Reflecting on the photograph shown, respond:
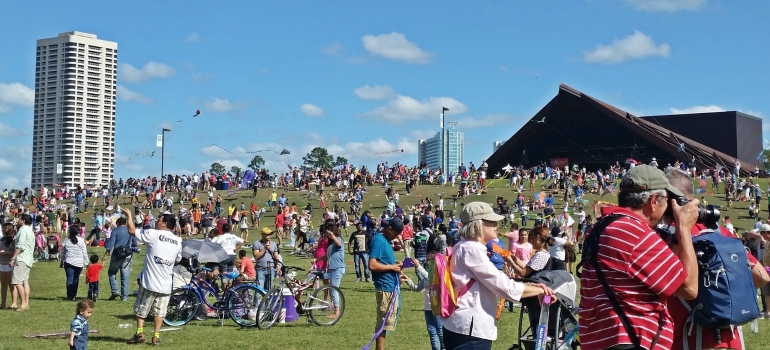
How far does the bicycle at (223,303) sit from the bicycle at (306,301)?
328 mm

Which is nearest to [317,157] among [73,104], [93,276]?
[73,104]

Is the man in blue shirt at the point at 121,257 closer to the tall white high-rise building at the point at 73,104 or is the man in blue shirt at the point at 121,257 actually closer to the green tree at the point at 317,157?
the green tree at the point at 317,157

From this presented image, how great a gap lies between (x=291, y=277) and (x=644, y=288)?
30.6 ft

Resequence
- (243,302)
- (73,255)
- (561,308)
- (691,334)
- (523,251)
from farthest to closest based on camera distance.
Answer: (73,255), (523,251), (243,302), (561,308), (691,334)

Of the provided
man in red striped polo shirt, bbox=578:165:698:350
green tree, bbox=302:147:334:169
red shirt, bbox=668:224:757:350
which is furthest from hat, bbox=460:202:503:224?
green tree, bbox=302:147:334:169

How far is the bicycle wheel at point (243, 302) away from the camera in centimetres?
1258

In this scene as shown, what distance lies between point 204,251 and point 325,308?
2.35 metres

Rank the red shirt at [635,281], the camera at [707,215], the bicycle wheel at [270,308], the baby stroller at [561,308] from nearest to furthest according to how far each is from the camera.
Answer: the red shirt at [635,281]
the camera at [707,215]
the baby stroller at [561,308]
the bicycle wheel at [270,308]

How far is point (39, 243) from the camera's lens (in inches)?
1120

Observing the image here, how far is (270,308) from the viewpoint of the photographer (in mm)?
12359

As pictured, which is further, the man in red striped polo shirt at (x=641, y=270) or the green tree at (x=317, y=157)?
the green tree at (x=317, y=157)

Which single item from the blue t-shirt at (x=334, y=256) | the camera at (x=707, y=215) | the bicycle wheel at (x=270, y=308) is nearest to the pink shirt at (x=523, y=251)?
the blue t-shirt at (x=334, y=256)

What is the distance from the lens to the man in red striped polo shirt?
3754 millimetres

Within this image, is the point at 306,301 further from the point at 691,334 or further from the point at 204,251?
the point at 691,334
